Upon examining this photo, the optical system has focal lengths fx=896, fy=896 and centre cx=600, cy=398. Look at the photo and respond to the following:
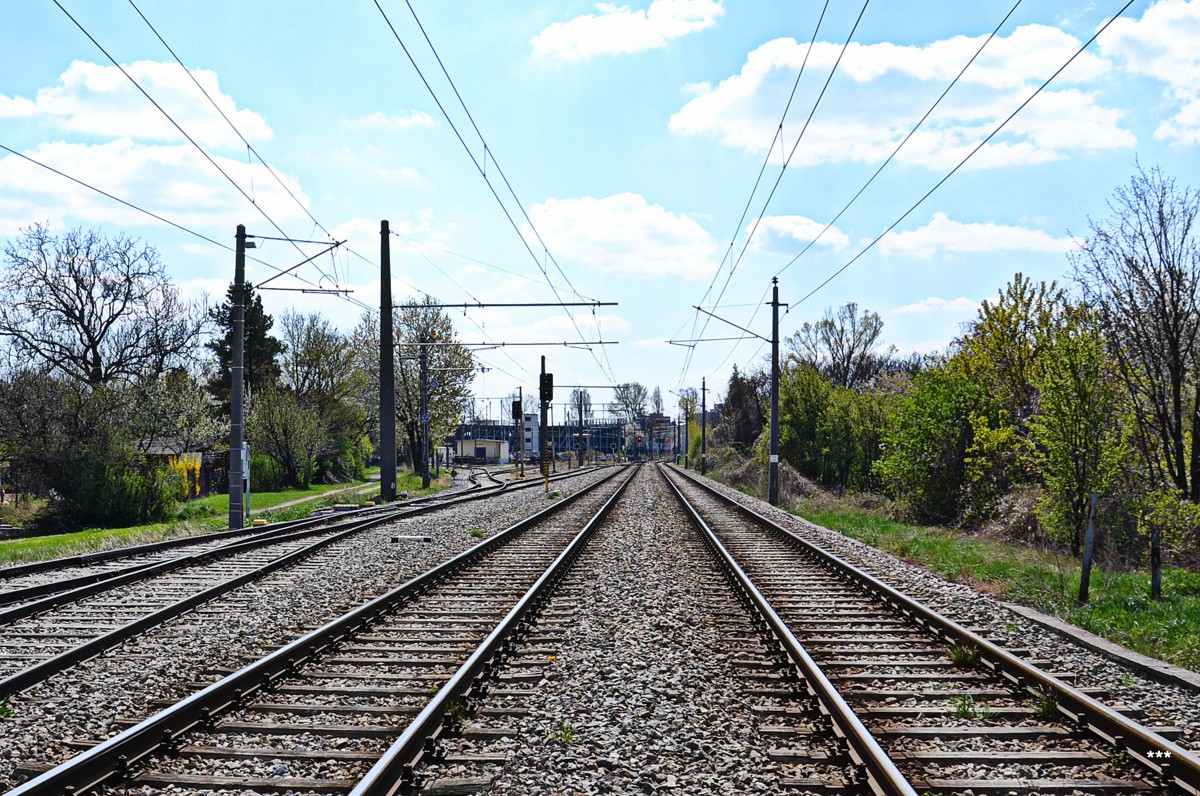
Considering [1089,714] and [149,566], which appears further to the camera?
[149,566]

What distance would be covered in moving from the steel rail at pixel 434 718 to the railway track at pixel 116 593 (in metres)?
3.57

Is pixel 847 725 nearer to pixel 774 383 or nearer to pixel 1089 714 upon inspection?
pixel 1089 714

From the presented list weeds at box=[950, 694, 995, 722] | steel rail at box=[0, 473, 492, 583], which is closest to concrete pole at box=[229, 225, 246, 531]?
steel rail at box=[0, 473, 492, 583]

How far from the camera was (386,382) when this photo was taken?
29.7 meters

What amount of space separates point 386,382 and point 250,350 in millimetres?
38166

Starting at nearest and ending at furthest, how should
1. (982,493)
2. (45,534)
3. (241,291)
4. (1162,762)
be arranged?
(1162,762) < (241,291) < (982,493) < (45,534)

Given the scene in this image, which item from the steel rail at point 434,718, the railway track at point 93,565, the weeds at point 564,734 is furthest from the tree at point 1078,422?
the railway track at point 93,565

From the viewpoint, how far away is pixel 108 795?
495cm

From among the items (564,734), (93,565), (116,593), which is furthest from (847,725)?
(93,565)

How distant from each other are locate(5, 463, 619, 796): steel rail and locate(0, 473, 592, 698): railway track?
1.91m

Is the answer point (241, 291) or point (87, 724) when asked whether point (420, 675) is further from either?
point (241, 291)

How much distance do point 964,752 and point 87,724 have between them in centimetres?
590

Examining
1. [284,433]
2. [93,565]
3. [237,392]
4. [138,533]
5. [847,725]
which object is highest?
[237,392]

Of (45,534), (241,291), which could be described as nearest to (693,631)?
(241,291)
